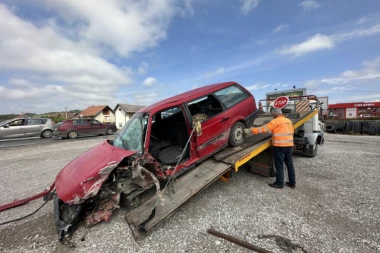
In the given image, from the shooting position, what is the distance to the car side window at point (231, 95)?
12.8 ft

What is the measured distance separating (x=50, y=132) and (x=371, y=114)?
126ft

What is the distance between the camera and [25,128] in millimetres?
12422

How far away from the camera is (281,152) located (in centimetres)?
371

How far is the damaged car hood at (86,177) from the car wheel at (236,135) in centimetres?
214

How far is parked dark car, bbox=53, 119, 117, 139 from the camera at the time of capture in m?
12.5

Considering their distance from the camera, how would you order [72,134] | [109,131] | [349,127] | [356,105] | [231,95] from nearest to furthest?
[231,95] → [72,134] → [349,127] → [109,131] → [356,105]

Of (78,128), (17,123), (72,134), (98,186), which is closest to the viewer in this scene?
(98,186)

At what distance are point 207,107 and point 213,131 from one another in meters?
0.83

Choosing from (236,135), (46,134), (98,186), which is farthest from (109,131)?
(98,186)

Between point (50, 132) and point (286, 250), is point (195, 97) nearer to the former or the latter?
point (286, 250)

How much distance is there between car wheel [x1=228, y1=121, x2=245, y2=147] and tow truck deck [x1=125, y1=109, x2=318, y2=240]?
0.11 metres

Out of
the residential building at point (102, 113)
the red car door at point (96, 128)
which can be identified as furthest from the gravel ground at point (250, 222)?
the residential building at point (102, 113)

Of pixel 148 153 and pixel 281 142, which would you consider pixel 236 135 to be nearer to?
pixel 281 142

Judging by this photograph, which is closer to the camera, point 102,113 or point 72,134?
point 72,134
